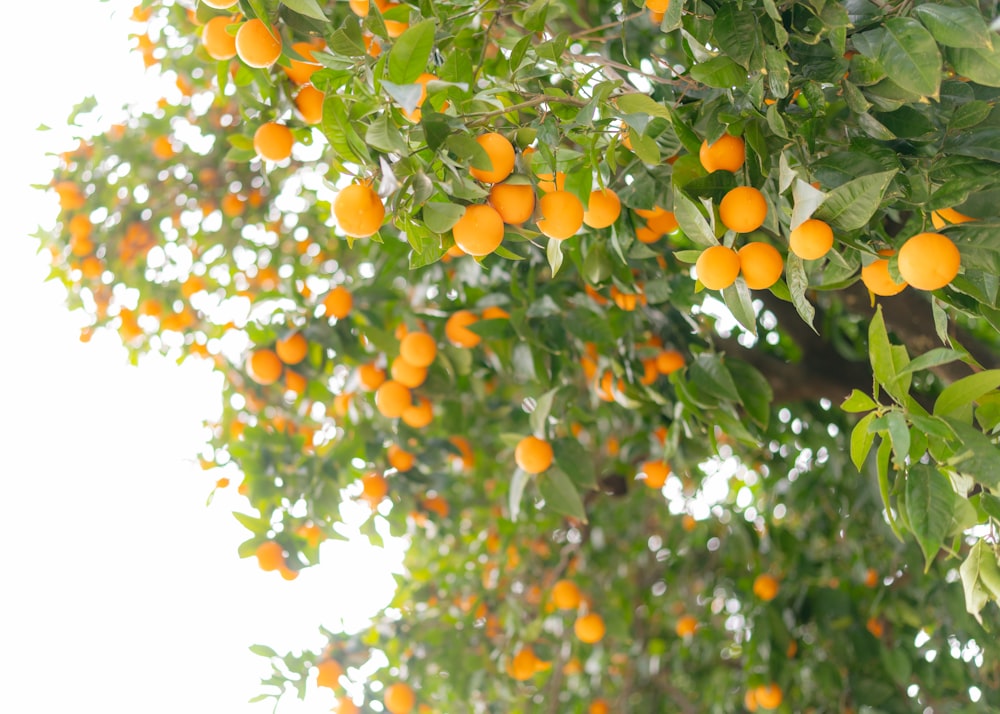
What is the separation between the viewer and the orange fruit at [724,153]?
0.81 m

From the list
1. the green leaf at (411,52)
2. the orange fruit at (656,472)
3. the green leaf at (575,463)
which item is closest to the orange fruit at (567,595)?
the orange fruit at (656,472)

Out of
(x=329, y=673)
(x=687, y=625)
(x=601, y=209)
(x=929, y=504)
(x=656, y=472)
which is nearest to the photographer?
(x=929, y=504)

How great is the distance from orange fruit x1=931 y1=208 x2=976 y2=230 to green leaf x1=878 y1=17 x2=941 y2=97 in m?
0.17

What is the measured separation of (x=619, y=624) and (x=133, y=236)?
167 centimetres

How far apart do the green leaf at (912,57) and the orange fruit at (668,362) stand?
0.87m

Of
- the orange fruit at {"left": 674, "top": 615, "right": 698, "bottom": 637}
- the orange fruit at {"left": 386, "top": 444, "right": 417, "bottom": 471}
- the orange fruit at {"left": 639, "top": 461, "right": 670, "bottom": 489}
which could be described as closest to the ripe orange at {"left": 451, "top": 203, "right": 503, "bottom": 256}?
the orange fruit at {"left": 386, "top": 444, "right": 417, "bottom": 471}

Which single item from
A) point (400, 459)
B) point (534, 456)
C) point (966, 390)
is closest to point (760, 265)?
point (966, 390)

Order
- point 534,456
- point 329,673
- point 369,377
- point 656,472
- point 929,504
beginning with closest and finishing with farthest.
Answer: point 929,504 → point 534,456 → point 369,377 → point 329,673 → point 656,472

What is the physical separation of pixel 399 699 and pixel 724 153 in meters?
1.52

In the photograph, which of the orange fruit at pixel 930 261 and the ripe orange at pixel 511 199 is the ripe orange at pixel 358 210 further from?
the orange fruit at pixel 930 261

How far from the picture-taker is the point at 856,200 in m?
0.70

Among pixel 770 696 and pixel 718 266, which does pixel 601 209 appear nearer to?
pixel 718 266

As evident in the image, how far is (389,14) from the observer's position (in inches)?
40.7

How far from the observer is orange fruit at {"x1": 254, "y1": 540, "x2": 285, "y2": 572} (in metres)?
1.49
